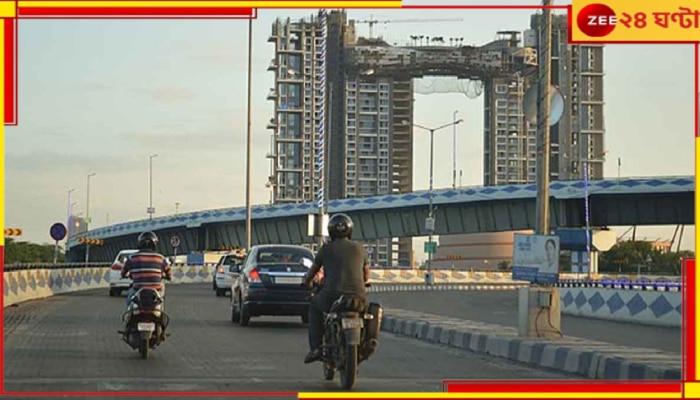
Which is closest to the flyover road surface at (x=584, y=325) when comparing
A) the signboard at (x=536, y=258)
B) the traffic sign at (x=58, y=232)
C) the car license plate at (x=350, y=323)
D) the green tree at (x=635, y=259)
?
the signboard at (x=536, y=258)

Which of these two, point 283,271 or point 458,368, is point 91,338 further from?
point 458,368

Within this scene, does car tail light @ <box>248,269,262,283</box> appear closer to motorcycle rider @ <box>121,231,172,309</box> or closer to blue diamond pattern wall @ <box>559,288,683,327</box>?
motorcycle rider @ <box>121,231,172,309</box>

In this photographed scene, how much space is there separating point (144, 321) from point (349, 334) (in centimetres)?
471

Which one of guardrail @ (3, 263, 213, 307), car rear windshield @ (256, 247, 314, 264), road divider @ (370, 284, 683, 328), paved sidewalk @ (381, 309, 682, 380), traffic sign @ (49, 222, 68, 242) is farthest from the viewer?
traffic sign @ (49, 222, 68, 242)

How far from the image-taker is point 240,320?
24.0 meters

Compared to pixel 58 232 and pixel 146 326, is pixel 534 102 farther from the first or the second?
pixel 58 232

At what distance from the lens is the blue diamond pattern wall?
90.9 feet

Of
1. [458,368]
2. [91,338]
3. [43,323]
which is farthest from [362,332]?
[43,323]

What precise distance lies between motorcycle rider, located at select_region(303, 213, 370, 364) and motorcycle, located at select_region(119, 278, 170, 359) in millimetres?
3753

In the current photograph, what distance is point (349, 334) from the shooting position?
1177 cm

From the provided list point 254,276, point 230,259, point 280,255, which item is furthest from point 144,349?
point 230,259

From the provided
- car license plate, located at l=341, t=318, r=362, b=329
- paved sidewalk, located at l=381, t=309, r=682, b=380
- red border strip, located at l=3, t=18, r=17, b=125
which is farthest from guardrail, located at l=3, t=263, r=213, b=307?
red border strip, located at l=3, t=18, r=17, b=125

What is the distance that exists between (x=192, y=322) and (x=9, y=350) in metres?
8.47

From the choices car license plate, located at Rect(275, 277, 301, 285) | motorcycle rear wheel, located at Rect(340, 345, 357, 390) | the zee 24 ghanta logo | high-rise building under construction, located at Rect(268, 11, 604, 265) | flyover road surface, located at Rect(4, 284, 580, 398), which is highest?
high-rise building under construction, located at Rect(268, 11, 604, 265)
